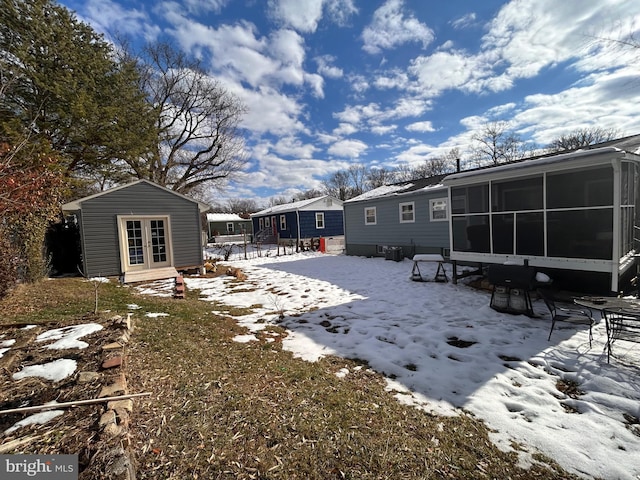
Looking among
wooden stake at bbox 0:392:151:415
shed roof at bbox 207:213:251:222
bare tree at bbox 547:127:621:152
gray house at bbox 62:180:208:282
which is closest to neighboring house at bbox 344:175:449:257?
gray house at bbox 62:180:208:282

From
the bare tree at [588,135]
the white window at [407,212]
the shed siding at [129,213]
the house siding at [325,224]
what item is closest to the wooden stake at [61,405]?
the shed siding at [129,213]

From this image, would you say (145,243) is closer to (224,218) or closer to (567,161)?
(567,161)

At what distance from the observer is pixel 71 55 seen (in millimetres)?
9969

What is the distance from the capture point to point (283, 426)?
2334 millimetres

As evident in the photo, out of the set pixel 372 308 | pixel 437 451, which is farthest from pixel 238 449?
pixel 372 308

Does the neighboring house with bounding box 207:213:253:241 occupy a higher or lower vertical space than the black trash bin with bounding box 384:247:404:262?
higher

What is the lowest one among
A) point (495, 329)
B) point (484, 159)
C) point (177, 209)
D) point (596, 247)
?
point (495, 329)

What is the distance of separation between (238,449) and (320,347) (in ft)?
7.45

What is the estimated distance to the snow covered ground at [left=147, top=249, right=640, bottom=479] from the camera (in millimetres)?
2357

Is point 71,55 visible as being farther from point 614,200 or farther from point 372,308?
point 614,200

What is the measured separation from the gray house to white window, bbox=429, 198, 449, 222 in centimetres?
934

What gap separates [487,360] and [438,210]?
8679mm

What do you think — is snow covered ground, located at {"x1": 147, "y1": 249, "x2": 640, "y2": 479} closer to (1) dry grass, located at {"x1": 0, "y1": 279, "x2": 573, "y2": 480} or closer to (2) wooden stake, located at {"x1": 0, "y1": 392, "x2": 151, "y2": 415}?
(1) dry grass, located at {"x1": 0, "y1": 279, "x2": 573, "y2": 480}

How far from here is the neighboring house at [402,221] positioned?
11.5 meters
